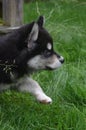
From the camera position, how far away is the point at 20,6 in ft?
17.6

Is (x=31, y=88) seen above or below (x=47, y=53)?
below

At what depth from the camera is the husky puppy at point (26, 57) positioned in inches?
143

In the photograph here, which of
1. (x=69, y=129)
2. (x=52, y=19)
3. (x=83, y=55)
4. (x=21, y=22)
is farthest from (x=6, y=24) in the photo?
(x=69, y=129)

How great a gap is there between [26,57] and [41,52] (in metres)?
0.14

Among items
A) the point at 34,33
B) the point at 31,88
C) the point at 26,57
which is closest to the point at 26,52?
the point at 26,57

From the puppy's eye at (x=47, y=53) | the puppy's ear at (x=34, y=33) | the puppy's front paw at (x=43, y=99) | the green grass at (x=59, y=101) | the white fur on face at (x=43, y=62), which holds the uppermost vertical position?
the puppy's ear at (x=34, y=33)

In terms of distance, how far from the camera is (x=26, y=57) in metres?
3.66

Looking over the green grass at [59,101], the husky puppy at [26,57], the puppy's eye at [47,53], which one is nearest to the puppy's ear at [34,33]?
the husky puppy at [26,57]

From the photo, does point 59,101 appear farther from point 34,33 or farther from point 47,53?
point 34,33

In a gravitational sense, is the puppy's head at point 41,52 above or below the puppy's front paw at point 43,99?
above

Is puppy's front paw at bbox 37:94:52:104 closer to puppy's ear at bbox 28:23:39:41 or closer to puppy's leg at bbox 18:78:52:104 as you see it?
puppy's leg at bbox 18:78:52:104

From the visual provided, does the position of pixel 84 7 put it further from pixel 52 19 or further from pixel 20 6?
pixel 20 6

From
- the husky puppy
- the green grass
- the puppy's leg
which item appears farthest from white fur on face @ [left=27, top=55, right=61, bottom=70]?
the green grass

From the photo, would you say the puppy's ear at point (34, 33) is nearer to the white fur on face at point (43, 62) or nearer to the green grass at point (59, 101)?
the white fur on face at point (43, 62)
